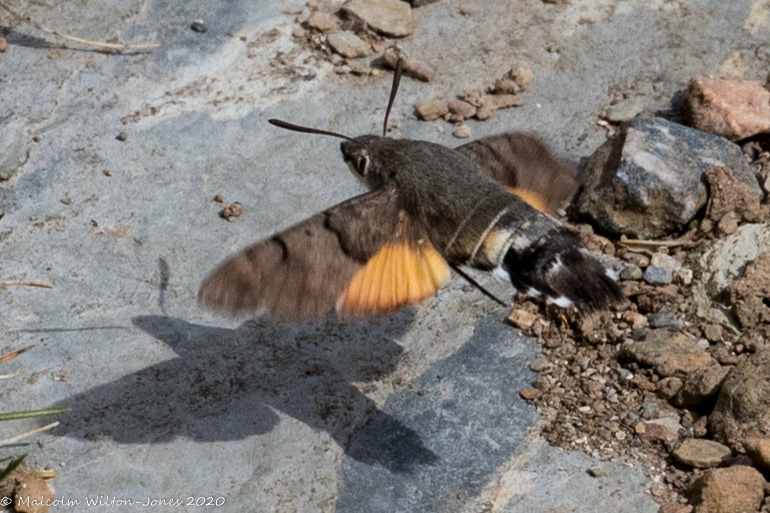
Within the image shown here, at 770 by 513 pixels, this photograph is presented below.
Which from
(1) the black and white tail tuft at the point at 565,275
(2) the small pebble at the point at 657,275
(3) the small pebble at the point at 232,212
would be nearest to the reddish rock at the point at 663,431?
(1) the black and white tail tuft at the point at 565,275

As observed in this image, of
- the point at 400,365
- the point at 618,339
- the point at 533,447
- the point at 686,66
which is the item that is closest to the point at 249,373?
the point at 400,365

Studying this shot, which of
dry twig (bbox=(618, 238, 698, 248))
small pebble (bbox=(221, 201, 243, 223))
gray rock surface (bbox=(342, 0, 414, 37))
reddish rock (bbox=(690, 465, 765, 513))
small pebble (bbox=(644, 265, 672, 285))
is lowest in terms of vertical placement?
small pebble (bbox=(221, 201, 243, 223))

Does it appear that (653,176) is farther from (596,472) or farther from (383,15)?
(383,15)

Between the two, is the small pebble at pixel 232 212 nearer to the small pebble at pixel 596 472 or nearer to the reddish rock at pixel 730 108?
the small pebble at pixel 596 472

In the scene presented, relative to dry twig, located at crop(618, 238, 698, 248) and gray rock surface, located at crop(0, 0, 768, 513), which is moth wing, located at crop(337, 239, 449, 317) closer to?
gray rock surface, located at crop(0, 0, 768, 513)

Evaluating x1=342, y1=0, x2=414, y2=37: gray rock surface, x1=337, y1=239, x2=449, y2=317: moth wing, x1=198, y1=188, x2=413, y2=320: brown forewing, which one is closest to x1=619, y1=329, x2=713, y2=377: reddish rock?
x1=337, y1=239, x2=449, y2=317: moth wing
